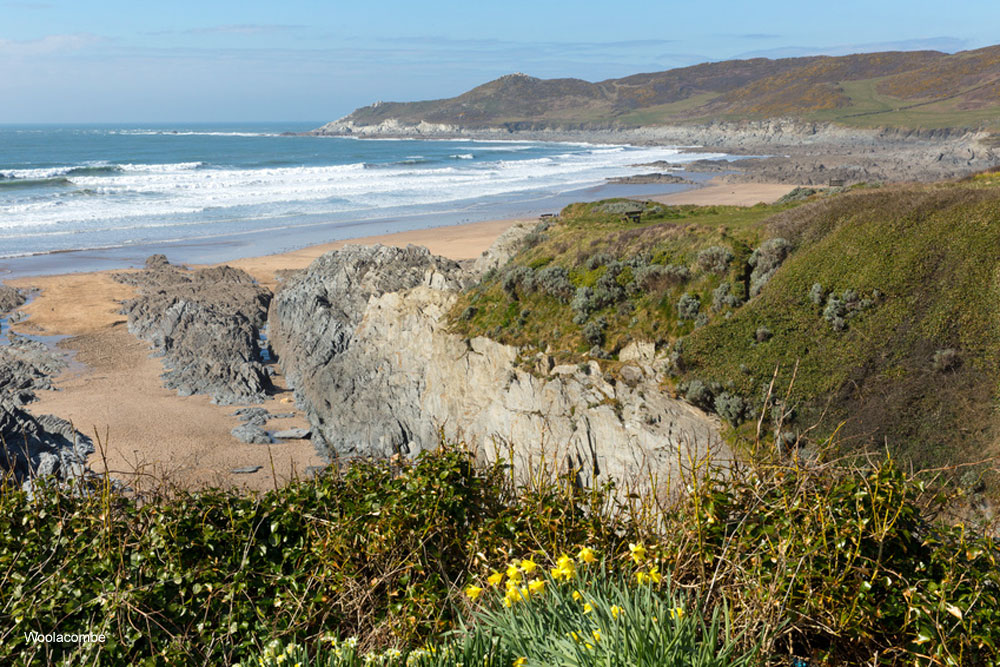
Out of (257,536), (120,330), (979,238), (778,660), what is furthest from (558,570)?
(120,330)

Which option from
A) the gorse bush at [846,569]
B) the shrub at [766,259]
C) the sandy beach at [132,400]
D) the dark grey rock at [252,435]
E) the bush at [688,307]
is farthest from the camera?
the dark grey rock at [252,435]

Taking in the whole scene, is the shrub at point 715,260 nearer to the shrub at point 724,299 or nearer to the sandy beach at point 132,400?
the shrub at point 724,299

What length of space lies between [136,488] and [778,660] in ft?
13.9

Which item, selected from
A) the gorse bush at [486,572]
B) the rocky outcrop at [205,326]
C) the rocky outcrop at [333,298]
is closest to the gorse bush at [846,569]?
the gorse bush at [486,572]

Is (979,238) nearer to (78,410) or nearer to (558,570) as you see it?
(558,570)

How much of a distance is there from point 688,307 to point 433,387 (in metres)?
5.86

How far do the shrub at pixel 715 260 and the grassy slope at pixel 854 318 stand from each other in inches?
5.9

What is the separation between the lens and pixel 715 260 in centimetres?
1404

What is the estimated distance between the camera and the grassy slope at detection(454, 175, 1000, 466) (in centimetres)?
1045

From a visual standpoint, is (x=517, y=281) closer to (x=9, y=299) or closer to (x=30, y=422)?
(x=30, y=422)

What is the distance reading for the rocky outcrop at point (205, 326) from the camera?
21047 millimetres

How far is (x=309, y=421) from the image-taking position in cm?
1881
